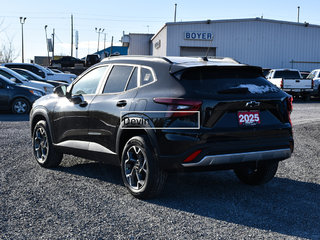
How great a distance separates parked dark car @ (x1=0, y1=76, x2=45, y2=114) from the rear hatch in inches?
529

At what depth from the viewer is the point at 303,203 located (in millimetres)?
5719

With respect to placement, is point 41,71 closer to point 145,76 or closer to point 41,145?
point 41,145

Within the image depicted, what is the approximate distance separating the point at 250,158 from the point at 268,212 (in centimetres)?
61

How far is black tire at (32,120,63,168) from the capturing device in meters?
7.56

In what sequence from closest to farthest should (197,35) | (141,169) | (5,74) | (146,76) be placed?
(141,169) → (146,76) → (5,74) → (197,35)

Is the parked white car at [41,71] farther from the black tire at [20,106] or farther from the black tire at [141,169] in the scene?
the black tire at [141,169]

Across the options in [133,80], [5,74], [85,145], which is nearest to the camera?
[133,80]

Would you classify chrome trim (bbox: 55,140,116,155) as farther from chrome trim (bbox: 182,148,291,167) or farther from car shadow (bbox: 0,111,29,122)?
car shadow (bbox: 0,111,29,122)

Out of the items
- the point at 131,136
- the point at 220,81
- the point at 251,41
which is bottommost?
the point at 131,136

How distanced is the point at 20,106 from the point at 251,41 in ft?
102

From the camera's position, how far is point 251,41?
4531cm

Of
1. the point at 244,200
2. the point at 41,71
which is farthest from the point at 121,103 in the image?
the point at 41,71

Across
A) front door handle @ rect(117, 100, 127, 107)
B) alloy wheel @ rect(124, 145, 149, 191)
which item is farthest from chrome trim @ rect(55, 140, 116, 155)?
front door handle @ rect(117, 100, 127, 107)

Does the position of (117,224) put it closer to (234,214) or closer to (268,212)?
(234,214)
